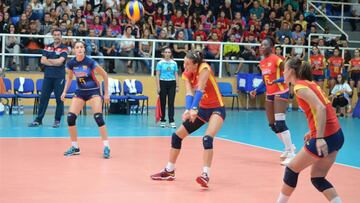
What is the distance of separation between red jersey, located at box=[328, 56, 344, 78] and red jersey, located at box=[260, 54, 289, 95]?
37.9 feet

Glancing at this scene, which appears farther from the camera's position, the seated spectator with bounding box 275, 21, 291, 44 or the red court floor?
the seated spectator with bounding box 275, 21, 291, 44

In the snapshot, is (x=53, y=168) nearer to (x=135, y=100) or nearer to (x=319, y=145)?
(x=319, y=145)

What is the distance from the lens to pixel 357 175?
10.2 meters

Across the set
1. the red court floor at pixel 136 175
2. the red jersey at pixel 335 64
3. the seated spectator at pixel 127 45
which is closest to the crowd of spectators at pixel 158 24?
the seated spectator at pixel 127 45

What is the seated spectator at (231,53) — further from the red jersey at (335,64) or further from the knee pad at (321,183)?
the knee pad at (321,183)

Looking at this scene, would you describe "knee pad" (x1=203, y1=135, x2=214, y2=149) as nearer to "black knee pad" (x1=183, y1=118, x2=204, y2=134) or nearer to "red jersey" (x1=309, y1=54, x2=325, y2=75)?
"black knee pad" (x1=183, y1=118, x2=204, y2=134)

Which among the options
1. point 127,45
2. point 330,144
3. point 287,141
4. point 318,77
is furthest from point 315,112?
point 318,77

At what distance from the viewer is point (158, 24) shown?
2242cm

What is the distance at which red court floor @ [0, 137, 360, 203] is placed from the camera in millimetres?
8133

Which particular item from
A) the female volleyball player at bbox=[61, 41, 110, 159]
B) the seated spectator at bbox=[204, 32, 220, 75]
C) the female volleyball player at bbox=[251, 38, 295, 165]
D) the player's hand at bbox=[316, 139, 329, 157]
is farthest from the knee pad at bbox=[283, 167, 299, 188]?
the seated spectator at bbox=[204, 32, 220, 75]

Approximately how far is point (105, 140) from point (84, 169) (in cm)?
139

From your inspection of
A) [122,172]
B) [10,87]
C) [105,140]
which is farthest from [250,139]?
[10,87]

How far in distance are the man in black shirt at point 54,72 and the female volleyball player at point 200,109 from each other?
22.2 feet

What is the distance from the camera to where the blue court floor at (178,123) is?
13.8 m
